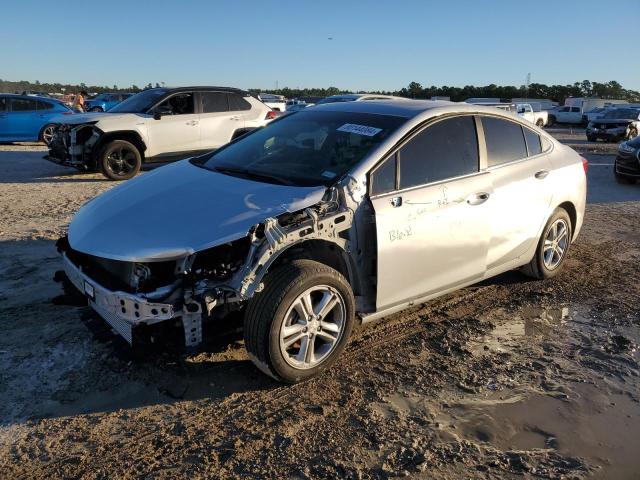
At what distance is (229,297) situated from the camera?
3.10m

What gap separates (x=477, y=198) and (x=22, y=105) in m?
15.4

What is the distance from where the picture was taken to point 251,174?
409cm

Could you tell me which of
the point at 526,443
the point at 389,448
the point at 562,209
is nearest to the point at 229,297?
the point at 389,448

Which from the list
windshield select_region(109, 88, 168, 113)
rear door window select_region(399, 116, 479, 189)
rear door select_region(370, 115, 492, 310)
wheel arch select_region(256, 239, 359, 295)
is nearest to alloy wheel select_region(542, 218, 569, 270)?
rear door select_region(370, 115, 492, 310)

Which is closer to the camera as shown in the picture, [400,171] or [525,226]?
[400,171]

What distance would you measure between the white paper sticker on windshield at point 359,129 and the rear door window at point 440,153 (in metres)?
0.28

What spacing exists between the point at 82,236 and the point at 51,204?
513 cm

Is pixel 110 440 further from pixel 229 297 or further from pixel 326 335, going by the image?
pixel 326 335

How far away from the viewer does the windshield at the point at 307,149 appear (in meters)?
3.89

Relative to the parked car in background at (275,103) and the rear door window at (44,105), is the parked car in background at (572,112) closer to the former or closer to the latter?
the parked car in background at (275,103)

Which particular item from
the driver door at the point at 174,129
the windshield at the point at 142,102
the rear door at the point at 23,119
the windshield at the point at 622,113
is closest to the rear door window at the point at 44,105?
the rear door at the point at 23,119

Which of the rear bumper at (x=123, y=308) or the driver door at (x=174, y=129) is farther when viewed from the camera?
the driver door at (x=174, y=129)

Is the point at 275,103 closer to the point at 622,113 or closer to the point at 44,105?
the point at 44,105

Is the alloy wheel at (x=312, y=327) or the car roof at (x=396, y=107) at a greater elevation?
the car roof at (x=396, y=107)
